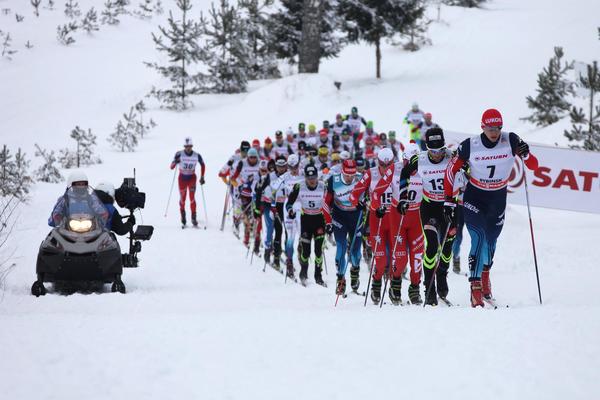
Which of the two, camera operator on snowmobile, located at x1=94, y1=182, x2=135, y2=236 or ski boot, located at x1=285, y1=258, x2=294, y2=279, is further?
ski boot, located at x1=285, y1=258, x2=294, y2=279

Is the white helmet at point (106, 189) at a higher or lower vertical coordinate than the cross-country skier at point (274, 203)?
higher

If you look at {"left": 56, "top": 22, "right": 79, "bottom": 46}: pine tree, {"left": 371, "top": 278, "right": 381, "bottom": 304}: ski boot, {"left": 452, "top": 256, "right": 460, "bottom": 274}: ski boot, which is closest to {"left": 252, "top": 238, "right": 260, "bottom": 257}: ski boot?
{"left": 452, "top": 256, "right": 460, "bottom": 274}: ski boot

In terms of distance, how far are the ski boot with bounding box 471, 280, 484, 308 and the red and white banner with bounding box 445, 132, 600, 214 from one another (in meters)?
7.64

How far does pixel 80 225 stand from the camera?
9.35 meters

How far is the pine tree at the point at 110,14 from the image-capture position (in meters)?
49.6

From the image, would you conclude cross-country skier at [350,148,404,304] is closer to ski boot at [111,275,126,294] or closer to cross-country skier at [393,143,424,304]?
cross-country skier at [393,143,424,304]

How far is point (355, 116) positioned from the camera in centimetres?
2489

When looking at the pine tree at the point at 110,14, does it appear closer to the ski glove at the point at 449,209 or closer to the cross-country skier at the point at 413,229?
the cross-country skier at the point at 413,229

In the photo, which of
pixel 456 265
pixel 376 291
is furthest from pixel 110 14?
pixel 376 291

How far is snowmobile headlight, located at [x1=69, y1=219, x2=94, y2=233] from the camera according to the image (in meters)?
9.32

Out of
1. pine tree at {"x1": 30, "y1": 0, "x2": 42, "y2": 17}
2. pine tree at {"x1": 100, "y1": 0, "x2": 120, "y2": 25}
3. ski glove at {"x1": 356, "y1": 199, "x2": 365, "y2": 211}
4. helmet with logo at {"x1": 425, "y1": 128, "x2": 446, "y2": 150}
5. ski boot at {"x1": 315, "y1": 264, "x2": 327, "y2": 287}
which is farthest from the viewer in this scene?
pine tree at {"x1": 100, "y1": 0, "x2": 120, "y2": 25}

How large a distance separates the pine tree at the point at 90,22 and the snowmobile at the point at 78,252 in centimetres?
4024

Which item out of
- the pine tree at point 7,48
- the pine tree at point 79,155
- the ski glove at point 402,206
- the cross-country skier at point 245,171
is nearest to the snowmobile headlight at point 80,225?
the ski glove at point 402,206

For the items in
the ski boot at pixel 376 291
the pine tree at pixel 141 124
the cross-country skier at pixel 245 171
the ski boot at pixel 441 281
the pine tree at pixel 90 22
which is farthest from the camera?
the pine tree at pixel 90 22
